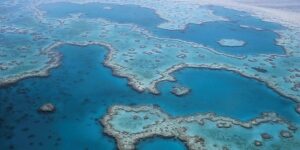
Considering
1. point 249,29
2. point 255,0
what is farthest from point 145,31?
point 255,0

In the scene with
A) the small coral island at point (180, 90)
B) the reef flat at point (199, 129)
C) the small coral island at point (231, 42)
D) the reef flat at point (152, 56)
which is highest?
the small coral island at point (231, 42)

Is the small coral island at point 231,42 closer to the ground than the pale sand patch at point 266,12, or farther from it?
closer to the ground

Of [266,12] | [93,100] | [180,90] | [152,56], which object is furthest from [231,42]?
[93,100]

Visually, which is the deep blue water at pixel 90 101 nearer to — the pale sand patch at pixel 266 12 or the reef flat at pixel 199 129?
the reef flat at pixel 199 129

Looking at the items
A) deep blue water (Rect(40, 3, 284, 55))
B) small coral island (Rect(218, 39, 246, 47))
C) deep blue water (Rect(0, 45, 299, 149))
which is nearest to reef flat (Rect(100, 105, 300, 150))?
deep blue water (Rect(0, 45, 299, 149))

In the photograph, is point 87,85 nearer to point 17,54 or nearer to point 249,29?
point 17,54

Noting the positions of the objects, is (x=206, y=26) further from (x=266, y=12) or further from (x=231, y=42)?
(x=266, y=12)

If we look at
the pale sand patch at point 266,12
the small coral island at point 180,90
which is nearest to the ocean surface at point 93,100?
the small coral island at point 180,90
